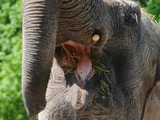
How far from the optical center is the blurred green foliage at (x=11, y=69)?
641 cm

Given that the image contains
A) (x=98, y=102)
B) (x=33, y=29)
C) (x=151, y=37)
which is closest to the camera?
(x=33, y=29)

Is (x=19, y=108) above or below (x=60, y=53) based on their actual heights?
below

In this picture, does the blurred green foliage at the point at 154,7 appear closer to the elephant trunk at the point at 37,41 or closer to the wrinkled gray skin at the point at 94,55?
the wrinkled gray skin at the point at 94,55

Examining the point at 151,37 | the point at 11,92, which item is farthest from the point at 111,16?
the point at 11,92

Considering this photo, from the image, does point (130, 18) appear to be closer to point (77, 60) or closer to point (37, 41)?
point (77, 60)

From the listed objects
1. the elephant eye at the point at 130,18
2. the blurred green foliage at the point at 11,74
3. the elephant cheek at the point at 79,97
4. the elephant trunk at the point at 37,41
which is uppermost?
the elephant trunk at the point at 37,41

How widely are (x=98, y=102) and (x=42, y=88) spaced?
2.67ft

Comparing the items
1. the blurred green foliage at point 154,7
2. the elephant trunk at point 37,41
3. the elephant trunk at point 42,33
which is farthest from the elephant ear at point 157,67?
the blurred green foliage at point 154,7

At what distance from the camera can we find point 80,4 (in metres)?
3.17

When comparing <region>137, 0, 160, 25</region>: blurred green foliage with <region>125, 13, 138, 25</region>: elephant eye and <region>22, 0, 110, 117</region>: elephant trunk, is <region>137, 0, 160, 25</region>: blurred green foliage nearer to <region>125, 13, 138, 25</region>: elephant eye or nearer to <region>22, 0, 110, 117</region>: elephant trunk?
<region>125, 13, 138, 25</region>: elephant eye

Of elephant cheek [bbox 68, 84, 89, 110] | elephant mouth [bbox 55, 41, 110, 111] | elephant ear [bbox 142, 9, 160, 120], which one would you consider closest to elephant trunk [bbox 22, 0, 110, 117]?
elephant mouth [bbox 55, 41, 110, 111]

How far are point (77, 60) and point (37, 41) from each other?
688 mm

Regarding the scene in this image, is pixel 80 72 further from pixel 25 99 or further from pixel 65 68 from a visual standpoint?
pixel 25 99

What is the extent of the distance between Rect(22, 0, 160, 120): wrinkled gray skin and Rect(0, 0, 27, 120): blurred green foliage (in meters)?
1.94
